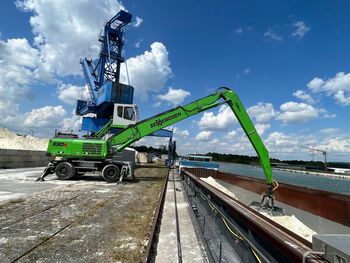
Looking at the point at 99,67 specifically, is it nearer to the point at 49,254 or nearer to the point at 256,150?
the point at 256,150

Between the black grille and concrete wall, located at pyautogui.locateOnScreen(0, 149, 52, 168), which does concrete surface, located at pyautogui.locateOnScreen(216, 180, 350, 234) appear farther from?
concrete wall, located at pyautogui.locateOnScreen(0, 149, 52, 168)

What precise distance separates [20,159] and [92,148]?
1165 cm

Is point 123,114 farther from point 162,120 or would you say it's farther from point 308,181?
point 308,181

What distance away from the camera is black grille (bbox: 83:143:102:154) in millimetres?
16656

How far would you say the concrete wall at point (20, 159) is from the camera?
73.6 ft

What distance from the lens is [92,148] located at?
54.7 ft

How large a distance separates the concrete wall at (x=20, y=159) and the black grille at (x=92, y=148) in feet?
31.1

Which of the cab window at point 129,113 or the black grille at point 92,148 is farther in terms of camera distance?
the cab window at point 129,113

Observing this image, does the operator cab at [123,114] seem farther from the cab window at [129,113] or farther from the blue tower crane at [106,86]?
the blue tower crane at [106,86]

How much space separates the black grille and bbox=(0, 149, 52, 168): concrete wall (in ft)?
31.1

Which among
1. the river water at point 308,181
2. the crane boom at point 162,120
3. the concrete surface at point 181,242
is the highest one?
the crane boom at point 162,120

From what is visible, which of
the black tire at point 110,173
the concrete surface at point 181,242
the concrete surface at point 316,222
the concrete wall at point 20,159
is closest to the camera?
the concrete surface at point 181,242

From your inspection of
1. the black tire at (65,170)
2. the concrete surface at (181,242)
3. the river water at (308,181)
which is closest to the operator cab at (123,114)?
the black tire at (65,170)

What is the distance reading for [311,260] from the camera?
6.18ft
